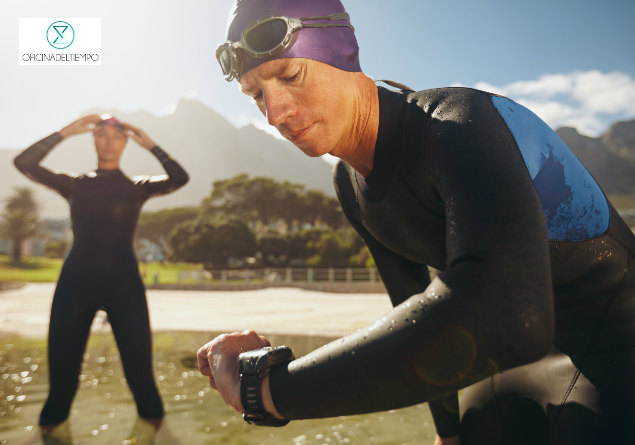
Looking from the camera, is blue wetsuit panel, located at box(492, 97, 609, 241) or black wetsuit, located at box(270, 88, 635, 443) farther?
A: blue wetsuit panel, located at box(492, 97, 609, 241)

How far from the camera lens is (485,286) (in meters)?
0.68

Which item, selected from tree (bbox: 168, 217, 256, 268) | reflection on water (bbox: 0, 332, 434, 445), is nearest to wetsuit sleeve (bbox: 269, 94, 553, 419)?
reflection on water (bbox: 0, 332, 434, 445)

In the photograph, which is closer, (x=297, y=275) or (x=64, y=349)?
(x=64, y=349)

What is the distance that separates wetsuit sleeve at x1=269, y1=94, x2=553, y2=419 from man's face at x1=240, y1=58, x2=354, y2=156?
1.41 ft

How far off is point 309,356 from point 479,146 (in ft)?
1.52

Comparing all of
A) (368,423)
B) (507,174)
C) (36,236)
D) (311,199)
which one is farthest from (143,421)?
(36,236)

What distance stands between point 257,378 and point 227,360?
131mm

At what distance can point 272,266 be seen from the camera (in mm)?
39531

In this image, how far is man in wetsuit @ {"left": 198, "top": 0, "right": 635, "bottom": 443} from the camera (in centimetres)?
68

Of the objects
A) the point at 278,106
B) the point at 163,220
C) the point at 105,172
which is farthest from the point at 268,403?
the point at 163,220

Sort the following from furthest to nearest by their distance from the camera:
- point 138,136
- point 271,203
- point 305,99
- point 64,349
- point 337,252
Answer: point 271,203 → point 337,252 → point 138,136 → point 64,349 → point 305,99

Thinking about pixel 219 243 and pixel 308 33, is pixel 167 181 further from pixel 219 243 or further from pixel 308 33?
pixel 219 243

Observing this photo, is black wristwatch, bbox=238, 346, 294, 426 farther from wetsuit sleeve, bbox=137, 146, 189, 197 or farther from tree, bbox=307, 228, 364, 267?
tree, bbox=307, 228, 364, 267

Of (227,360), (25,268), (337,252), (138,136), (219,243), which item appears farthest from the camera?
(25,268)
